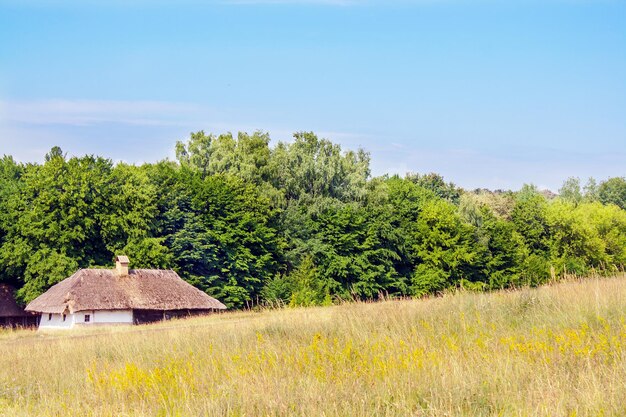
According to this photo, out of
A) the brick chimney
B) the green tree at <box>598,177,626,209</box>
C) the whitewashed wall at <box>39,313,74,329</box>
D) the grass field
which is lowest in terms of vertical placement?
the whitewashed wall at <box>39,313,74,329</box>

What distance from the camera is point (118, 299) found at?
5022 centimetres

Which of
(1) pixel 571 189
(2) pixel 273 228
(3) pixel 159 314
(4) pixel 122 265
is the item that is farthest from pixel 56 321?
(1) pixel 571 189

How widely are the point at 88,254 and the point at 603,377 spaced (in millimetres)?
52163

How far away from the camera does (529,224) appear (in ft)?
268

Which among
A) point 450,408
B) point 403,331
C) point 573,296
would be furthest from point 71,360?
point 573,296

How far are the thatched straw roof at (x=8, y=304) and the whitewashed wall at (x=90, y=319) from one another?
468cm

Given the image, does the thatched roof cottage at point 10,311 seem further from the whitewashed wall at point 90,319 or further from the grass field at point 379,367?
the grass field at point 379,367

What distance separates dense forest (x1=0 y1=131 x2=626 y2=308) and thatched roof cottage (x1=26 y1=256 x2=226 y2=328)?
9.41 feet

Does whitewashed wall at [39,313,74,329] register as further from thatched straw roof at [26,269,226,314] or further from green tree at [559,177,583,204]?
green tree at [559,177,583,204]

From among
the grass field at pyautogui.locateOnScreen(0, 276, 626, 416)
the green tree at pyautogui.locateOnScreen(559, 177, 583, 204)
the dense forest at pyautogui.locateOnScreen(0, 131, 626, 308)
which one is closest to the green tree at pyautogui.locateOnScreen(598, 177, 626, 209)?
the green tree at pyautogui.locateOnScreen(559, 177, 583, 204)

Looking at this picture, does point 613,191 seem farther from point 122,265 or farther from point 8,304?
point 8,304

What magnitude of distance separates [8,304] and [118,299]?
10.5 metres

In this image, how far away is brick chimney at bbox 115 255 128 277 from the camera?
167 ft

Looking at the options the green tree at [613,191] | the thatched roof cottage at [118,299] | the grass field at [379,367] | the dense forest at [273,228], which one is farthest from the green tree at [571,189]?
the grass field at [379,367]
